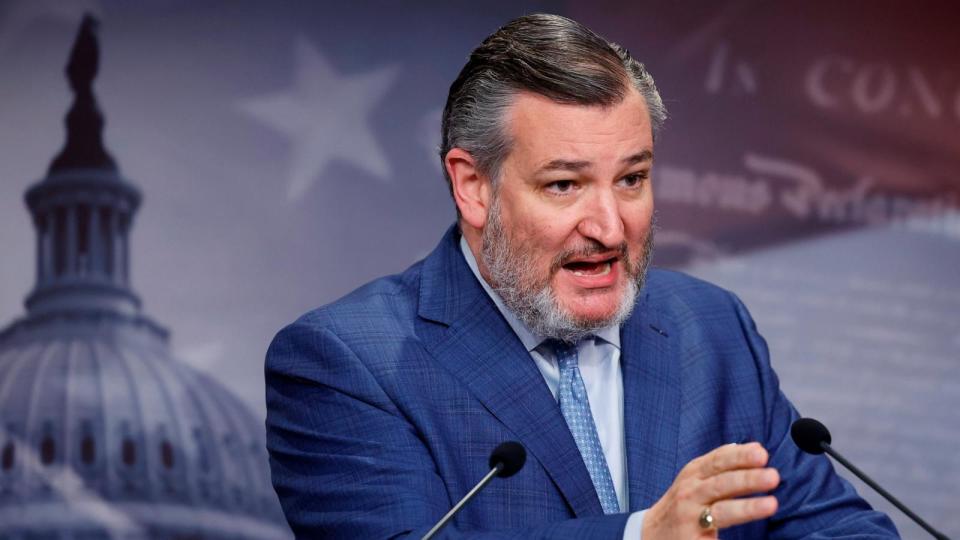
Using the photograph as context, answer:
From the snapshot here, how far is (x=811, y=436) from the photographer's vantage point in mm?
1934

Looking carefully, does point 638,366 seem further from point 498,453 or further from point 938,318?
point 938,318

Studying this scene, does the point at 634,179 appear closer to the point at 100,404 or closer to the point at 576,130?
the point at 576,130

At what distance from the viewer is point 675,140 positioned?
4.54m

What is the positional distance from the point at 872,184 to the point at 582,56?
2.84 metres

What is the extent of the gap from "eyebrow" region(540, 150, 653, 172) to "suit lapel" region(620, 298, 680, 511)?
0.34m

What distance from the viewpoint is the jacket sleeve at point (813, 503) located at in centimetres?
209

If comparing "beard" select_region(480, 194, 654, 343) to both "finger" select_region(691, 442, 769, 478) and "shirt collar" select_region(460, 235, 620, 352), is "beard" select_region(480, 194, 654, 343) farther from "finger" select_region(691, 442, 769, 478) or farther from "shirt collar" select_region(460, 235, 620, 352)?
"finger" select_region(691, 442, 769, 478)

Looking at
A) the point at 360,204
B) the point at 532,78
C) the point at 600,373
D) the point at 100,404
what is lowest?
the point at 600,373

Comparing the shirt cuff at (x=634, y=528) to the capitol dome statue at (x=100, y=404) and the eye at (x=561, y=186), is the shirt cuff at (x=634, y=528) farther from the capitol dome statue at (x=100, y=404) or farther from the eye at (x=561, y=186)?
the capitol dome statue at (x=100, y=404)

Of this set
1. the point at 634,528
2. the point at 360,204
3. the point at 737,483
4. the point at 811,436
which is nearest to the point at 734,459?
the point at 737,483

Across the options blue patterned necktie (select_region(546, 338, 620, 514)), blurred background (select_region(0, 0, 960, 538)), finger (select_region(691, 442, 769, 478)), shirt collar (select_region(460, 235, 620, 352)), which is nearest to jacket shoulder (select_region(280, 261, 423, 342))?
shirt collar (select_region(460, 235, 620, 352))

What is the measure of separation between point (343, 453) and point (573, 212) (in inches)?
20.5

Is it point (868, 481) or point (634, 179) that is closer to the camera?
point (868, 481)

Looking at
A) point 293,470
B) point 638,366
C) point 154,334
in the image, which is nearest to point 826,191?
point 154,334
